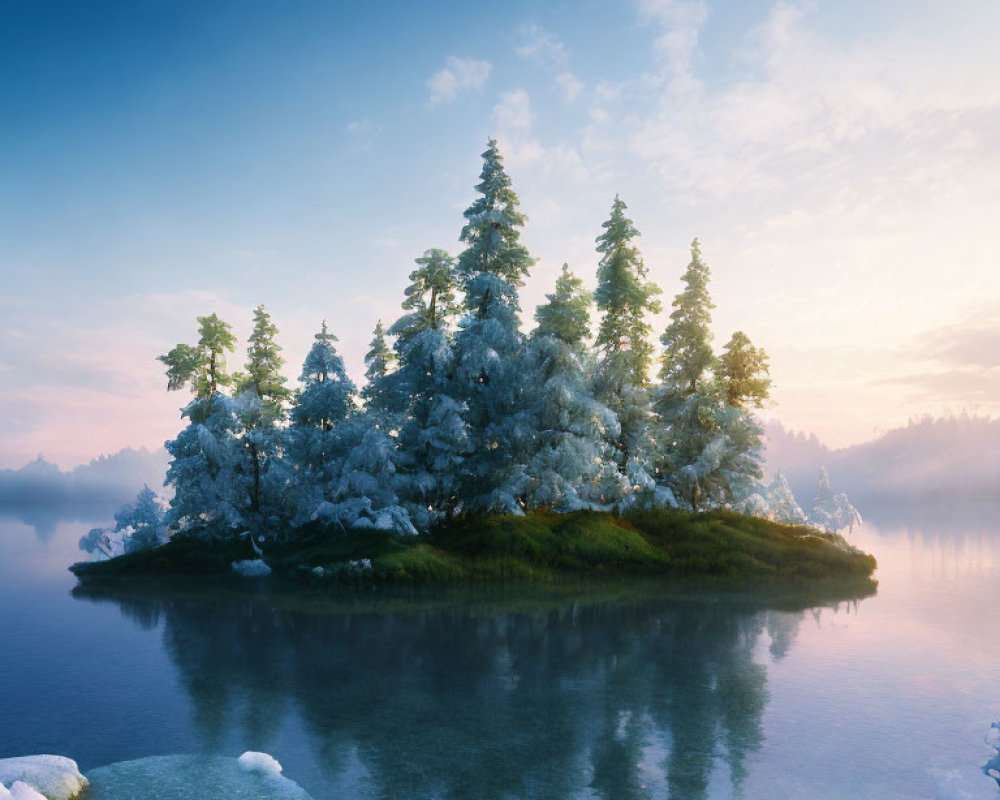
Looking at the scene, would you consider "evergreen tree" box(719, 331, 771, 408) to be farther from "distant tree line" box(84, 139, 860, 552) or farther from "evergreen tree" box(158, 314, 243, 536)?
"evergreen tree" box(158, 314, 243, 536)

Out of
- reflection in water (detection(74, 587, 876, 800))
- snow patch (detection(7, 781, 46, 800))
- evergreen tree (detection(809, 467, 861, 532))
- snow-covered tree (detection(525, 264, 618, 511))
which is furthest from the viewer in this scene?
evergreen tree (detection(809, 467, 861, 532))

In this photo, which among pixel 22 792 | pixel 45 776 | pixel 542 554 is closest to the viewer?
pixel 22 792

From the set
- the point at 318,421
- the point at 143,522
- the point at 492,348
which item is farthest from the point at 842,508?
the point at 143,522

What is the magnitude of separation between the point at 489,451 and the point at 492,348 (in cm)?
467

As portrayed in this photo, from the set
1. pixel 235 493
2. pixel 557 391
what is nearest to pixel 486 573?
pixel 557 391

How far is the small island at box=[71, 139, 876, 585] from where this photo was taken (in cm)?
2561

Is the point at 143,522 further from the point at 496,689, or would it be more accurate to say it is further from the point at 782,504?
the point at 782,504

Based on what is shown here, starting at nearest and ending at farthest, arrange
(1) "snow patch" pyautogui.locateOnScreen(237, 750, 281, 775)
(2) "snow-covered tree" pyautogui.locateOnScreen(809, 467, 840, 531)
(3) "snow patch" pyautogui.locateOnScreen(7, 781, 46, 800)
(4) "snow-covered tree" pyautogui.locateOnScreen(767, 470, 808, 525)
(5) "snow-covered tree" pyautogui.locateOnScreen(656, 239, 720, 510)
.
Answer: (3) "snow patch" pyautogui.locateOnScreen(7, 781, 46, 800)
(1) "snow patch" pyautogui.locateOnScreen(237, 750, 281, 775)
(5) "snow-covered tree" pyautogui.locateOnScreen(656, 239, 720, 510)
(4) "snow-covered tree" pyautogui.locateOnScreen(767, 470, 808, 525)
(2) "snow-covered tree" pyautogui.locateOnScreen(809, 467, 840, 531)

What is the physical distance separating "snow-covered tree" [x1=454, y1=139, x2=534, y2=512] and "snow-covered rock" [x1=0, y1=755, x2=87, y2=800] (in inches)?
789

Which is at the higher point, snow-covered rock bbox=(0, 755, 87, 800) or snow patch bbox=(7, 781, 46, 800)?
snow patch bbox=(7, 781, 46, 800)

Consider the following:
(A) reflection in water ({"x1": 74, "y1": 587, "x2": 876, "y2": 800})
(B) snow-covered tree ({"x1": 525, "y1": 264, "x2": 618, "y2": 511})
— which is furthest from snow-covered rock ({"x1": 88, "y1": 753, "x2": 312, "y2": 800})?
(B) snow-covered tree ({"x1": 525, "y1": 264, "x2": 618, "y2": 511})

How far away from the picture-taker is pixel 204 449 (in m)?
28.6

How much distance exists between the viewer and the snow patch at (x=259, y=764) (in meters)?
8.29

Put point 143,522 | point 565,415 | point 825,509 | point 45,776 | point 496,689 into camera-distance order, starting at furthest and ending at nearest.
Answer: point 825,509
point 143,522
point 565,415
point 496,689
point 45,776
